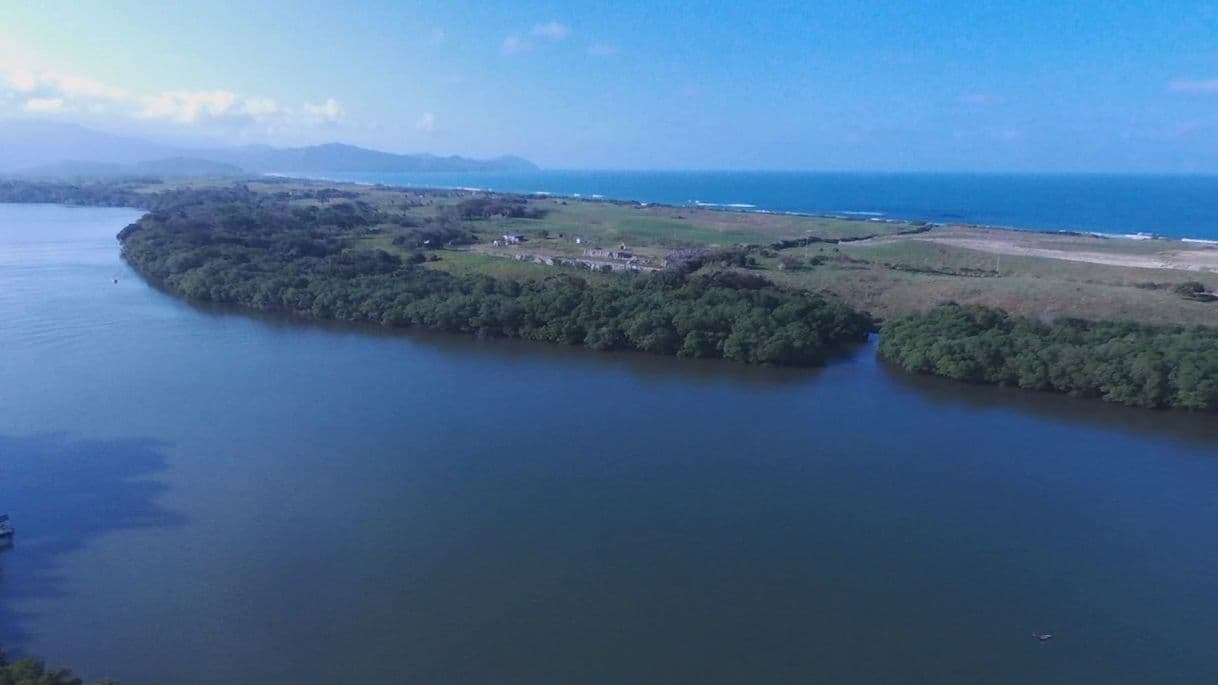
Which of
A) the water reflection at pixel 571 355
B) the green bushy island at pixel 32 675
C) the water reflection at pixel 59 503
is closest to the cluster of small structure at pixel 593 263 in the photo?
the water reflection at pixel 571 355

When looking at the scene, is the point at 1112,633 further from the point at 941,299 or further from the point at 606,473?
the point at 941,299

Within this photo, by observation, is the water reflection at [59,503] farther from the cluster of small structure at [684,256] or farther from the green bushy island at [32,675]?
the cluster of small structure at [684,256]

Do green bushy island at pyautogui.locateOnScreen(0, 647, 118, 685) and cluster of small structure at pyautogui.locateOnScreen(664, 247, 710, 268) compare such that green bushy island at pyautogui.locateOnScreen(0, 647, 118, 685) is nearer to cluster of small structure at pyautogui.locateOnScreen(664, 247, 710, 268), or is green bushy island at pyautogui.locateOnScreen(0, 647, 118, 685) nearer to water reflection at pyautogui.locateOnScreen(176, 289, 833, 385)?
water reflection at pyautogui.locateOnScreen(176, 289, 833, 385)

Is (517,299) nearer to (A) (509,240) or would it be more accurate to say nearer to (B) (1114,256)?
(A) (509,240)

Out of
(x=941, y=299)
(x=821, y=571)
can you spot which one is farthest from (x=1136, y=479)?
(x=941, y=299)

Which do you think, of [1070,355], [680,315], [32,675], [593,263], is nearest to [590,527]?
[32,675]

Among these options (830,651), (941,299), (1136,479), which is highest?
(941,299)
